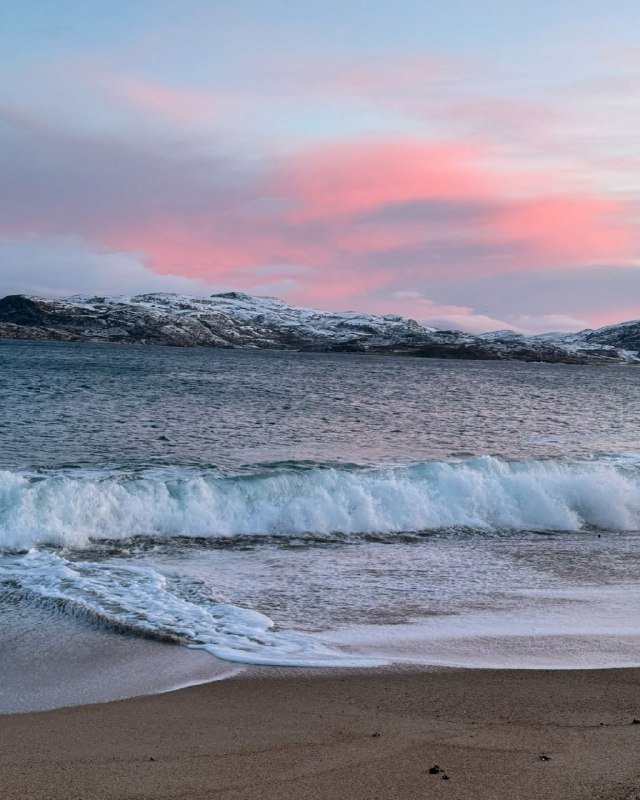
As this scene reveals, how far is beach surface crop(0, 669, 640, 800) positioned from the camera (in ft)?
20.8

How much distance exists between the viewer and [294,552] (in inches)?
695

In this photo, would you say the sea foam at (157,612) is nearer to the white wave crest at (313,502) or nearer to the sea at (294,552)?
the sea at (294,552)

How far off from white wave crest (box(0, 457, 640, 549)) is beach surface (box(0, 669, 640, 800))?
10.2 m

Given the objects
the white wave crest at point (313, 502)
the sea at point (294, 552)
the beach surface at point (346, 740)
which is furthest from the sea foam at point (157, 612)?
the white wave crest at point (313, 502)

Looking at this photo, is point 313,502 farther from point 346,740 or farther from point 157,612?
point 346,740

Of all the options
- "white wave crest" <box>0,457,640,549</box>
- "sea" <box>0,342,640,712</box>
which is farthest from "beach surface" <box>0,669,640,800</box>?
"white wave crest" <box>0,457,640,549</box>

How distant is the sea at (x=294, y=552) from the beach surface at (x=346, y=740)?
0.65 m

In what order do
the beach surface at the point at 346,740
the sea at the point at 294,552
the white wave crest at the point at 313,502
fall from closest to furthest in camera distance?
the beach surface at the point at 346,740 < the sea at the point at 294,552 < the white wave crest at the point at 313,502

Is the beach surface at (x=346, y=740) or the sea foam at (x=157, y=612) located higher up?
the beach surface at (x=346, y=740)

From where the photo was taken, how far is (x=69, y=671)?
9.53 m

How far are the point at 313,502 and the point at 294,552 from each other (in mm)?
3920

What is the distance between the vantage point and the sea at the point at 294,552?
1039cm

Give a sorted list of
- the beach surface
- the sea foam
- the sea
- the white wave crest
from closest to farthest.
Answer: the beach surface < the sea foam < the sea < the white wave crest

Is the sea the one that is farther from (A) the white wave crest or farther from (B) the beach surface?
(B) the beach surface
